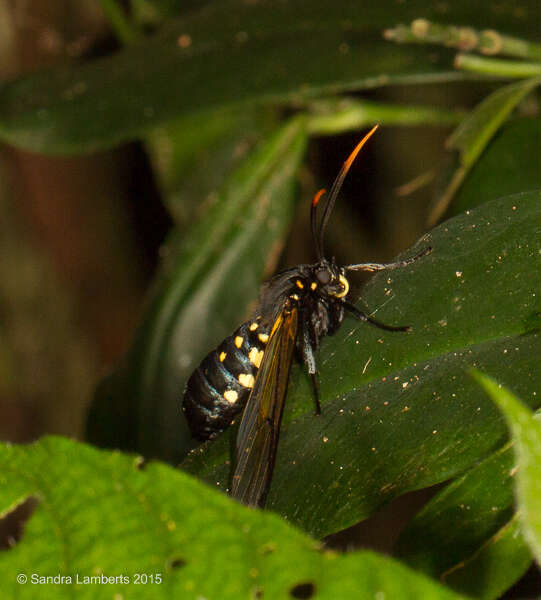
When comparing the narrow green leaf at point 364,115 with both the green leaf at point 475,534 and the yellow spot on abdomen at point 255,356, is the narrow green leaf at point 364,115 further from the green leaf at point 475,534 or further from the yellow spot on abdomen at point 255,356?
the green leaf at point 475,534

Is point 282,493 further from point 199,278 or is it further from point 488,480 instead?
point 199,278

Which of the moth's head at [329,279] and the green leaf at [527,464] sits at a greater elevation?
the moth's head at [329,279]

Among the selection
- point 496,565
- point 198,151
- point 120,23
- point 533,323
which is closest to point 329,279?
point 533,323

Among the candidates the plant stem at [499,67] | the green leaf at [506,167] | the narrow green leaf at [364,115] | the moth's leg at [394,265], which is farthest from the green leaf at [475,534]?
the narrow green leaf at [364,115]

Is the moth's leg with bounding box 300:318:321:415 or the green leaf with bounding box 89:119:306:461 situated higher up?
the green leaf with bounding box 89:119:306:461

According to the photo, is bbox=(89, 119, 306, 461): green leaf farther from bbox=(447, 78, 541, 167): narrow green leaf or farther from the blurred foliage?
bbox=(447, 78, 541, 167): narrow green leaf

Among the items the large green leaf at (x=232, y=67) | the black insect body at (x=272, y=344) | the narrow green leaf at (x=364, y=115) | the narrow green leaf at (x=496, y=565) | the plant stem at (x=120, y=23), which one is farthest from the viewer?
the plant stem at (x=120, y=23)

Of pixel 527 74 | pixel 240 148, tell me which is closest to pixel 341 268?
pixel 527 74

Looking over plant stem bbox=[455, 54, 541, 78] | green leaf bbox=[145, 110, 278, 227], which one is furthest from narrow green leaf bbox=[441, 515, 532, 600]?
green leaf bbox=[145, 110, 278, 227]
